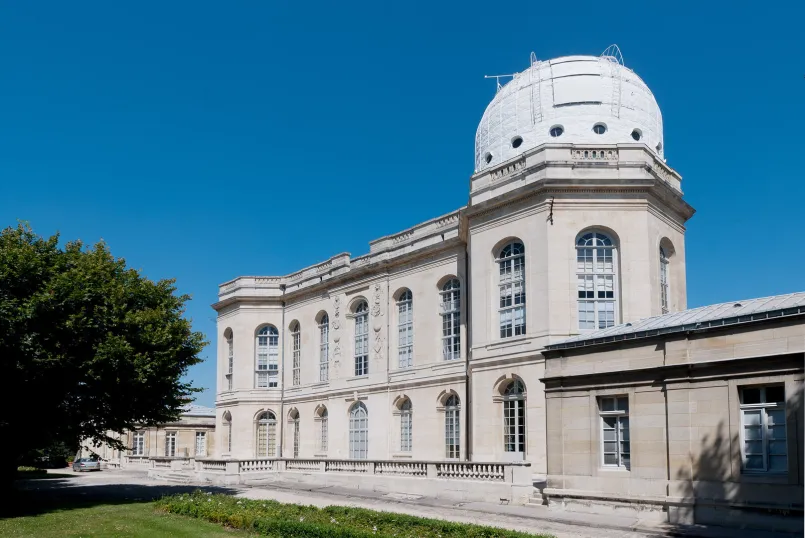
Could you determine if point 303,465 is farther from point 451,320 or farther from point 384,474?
point 451,320

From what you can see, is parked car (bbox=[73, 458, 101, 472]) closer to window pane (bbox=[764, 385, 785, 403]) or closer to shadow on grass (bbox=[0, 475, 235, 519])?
shadow on grass (bbox=[0, 475, 235, 519])

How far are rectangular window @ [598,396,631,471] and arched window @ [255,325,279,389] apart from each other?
101 ft

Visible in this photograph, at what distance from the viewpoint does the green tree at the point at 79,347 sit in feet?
78.4

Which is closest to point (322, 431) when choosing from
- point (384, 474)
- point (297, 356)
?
point (297, 356)

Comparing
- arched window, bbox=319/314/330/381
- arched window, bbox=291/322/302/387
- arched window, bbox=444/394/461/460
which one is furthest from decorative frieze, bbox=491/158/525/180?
arched window, bbox=291/322/302/387

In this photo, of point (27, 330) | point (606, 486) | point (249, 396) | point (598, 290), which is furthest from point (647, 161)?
point (249, 396)

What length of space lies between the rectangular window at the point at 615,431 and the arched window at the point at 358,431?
2110 cm

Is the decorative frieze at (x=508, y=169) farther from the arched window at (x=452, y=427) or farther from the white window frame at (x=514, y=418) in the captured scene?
the arched window at (x=452, y=427)

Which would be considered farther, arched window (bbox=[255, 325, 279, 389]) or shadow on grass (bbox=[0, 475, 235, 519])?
arched window (bbox=[255, 325, 279, 389])

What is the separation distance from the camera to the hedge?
1664 centimetres

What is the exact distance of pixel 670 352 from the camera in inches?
714

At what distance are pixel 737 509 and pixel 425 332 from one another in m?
20.7

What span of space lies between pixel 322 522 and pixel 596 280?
14.5 meters

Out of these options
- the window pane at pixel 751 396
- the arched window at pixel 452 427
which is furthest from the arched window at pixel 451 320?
the window pane at pixel 751 396
